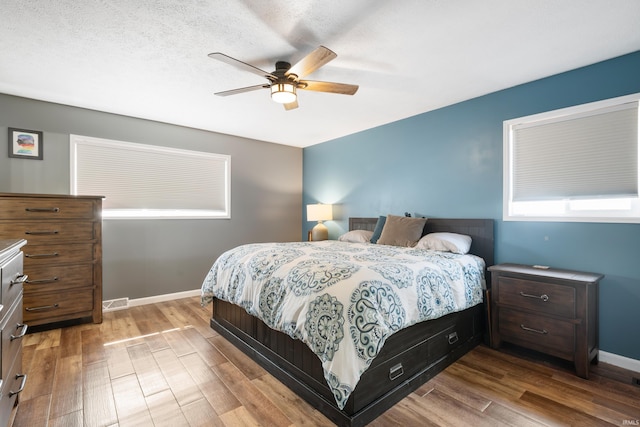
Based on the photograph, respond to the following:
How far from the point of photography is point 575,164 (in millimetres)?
2613

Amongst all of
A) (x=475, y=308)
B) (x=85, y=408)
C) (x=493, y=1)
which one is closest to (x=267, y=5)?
(x=493, y=1)

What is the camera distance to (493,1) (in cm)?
175

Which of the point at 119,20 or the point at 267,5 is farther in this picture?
the point at 119,20

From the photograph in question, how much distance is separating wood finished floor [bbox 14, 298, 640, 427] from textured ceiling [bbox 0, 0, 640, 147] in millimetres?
2430

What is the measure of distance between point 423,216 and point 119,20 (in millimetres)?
3375

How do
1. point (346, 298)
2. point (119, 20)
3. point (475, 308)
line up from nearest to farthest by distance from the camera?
point (346, 298) → point (119, 20) → point (475, 308)

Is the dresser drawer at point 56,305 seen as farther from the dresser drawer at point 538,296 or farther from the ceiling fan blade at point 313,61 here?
the dresser drawer at point 538,296

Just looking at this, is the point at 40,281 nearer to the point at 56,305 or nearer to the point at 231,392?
the point at 56,305

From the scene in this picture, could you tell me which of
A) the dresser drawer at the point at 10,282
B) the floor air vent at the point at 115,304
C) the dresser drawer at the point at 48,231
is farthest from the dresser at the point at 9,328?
the floor air vent at the point at 115,304

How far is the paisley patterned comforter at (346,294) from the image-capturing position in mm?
1585

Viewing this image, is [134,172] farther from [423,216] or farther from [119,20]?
[423,216]

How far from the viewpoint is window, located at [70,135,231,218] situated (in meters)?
3.59

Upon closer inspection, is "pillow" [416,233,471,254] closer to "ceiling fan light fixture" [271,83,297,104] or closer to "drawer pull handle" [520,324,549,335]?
"drawer pull handle" [520,324,549,335]

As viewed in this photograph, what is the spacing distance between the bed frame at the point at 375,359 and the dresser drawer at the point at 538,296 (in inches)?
13.0
